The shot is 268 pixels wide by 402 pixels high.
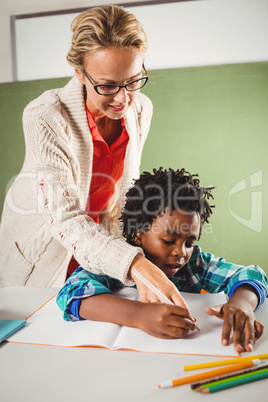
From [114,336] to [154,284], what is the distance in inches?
4.7

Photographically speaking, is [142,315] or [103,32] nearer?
[142,315]

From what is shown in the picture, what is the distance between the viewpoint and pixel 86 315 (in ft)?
2.58

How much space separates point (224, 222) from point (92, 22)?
1672 millimetres

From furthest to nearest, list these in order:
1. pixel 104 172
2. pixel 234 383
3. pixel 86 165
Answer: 1. pixel 104 172
2. pixel 86 165
3. pixel 234 383

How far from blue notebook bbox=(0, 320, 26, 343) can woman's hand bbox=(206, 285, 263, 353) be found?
0.36m

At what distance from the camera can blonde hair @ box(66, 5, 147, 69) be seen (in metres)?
0.94

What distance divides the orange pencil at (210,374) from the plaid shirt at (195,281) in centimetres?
30

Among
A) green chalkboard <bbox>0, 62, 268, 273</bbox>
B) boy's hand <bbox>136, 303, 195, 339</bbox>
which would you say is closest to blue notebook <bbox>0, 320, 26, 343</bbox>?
boy's hand <bbox>136, 303, 195, 339</bbox>

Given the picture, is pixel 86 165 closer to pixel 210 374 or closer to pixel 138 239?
pixel 138 239

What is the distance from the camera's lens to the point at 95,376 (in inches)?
22.5

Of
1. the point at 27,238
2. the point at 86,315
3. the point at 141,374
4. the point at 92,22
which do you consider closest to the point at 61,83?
the point at 27,238

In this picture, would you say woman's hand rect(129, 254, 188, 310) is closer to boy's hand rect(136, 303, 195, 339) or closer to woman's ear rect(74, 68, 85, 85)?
boy's hand rect(136, 303, 195, 339)

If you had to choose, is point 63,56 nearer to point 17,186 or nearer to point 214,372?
point 17,186

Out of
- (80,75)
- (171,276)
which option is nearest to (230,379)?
(171,276)
